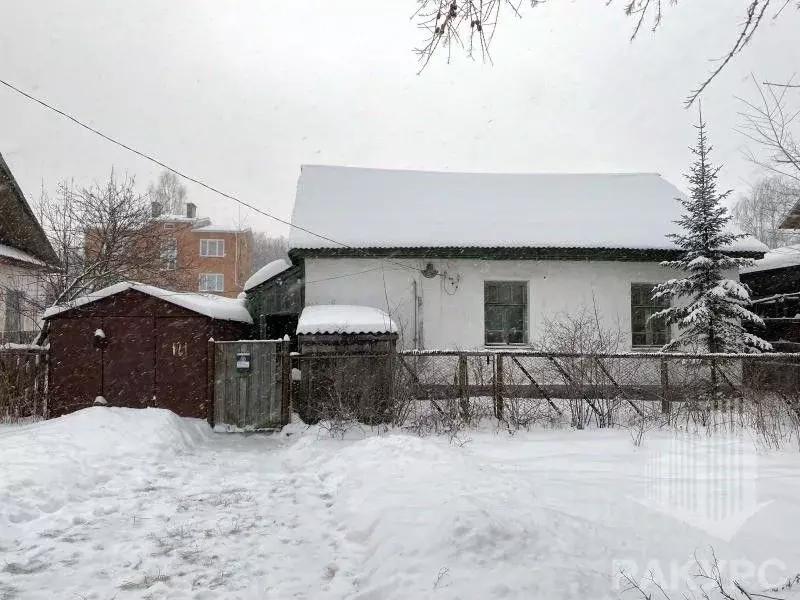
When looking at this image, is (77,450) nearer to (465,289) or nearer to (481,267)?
(465,289)

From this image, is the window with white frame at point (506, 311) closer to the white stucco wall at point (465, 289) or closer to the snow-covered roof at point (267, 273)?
the white stucco wall at point (465, 289)

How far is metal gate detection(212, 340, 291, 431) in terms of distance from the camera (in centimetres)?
905

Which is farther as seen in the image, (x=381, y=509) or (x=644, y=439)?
(x=644, y=439)

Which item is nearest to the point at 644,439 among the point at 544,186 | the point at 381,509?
the point at 381,509

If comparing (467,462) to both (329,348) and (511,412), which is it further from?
(329,348)

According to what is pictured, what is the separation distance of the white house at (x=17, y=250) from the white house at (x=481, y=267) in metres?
9.06

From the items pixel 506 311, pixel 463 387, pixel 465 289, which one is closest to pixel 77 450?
pixel 463 387

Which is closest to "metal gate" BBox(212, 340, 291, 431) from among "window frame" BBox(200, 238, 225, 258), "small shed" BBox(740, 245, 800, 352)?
"small shed" BBox(740, 245, 800, 352)

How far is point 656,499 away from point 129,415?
7.39m

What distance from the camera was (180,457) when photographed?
721 cm

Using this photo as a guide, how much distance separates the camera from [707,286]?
39.9 feet

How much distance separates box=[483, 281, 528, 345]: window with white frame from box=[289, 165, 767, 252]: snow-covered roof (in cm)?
125

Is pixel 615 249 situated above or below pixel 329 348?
above

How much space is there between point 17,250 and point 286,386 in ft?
45.3
